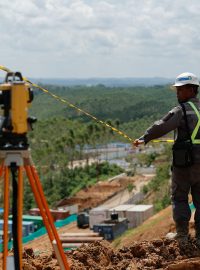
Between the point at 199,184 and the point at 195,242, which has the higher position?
the point at 199,184

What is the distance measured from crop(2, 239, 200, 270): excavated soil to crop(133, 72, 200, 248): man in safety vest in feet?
0.53

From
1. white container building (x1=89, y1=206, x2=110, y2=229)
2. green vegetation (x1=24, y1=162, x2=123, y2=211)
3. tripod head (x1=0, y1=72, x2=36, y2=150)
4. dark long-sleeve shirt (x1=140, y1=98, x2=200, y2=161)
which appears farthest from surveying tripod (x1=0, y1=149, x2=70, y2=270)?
green vegetation (x1=24, y1=162, x2=123, y2=211)

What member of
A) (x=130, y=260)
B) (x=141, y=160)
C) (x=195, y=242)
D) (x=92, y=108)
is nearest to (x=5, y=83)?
(x=130, y=260)

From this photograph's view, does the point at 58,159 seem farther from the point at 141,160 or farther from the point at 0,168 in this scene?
the point at 0,168

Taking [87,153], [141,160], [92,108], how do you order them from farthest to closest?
[92,108], [87,153], [141,160]

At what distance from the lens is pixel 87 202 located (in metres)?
43.5

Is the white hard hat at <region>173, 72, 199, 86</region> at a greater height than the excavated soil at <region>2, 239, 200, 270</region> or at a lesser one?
greater

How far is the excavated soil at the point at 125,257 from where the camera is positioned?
17.0 ft

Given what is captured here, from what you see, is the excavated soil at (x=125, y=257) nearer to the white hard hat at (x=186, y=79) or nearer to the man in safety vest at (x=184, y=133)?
the man in safety vest at (x=184, y=133)

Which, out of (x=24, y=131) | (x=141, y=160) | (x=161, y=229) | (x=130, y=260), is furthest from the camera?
(x=141, y=160)

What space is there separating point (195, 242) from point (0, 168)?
2.76 m

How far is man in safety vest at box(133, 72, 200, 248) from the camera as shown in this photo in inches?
211

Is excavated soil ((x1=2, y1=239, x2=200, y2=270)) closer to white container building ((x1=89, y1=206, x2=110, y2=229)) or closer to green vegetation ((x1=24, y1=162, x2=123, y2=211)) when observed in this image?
white container building ((x1=89, y1=206, x2=110, y2=229))

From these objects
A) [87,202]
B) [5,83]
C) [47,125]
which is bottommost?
[87,202]
